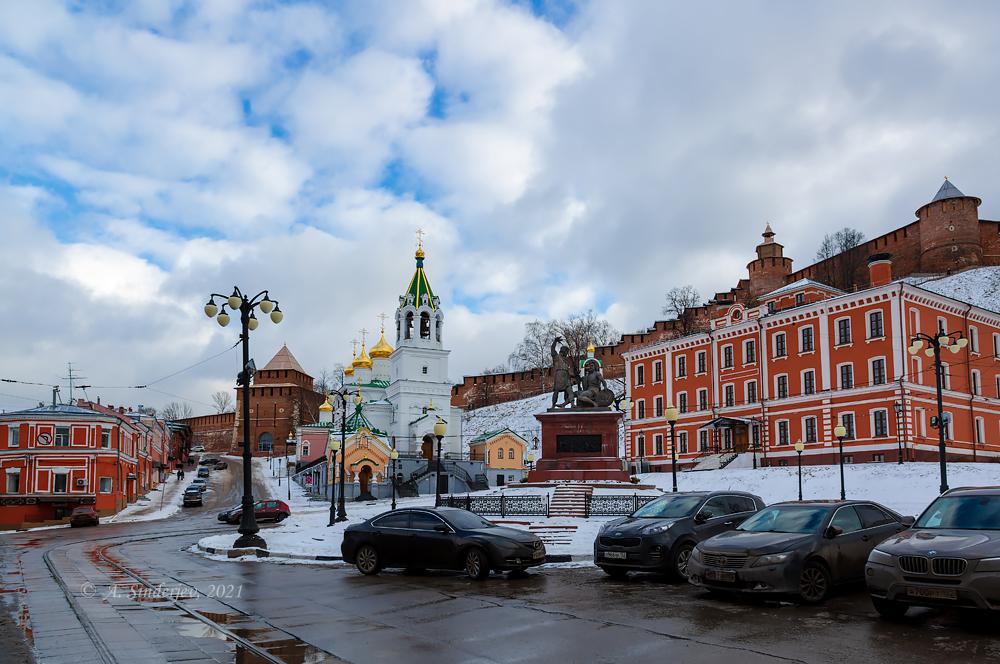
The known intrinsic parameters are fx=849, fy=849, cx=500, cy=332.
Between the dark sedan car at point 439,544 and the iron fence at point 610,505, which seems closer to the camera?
the dark sedan car at point 439,544

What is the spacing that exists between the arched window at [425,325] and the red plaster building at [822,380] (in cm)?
2228

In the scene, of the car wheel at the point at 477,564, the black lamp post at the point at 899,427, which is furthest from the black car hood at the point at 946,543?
the black lamp post at the point at 899,427

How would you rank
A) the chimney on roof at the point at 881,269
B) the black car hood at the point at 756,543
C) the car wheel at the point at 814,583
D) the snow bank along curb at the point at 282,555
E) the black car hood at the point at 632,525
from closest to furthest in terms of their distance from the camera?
the car wheel at the point at 814,583 → the black car hood at the point at 756,543 → the black car hood at the point at 632,525 → the snow bank along curb at the point at 282,555 → the chimney on roof at the point at 881,269

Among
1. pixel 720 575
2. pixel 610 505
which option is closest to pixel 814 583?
pixel 720 575

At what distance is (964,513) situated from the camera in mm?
10414

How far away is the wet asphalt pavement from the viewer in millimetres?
8562

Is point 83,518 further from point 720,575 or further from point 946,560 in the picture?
point 946,560

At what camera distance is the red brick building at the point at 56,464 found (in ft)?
164

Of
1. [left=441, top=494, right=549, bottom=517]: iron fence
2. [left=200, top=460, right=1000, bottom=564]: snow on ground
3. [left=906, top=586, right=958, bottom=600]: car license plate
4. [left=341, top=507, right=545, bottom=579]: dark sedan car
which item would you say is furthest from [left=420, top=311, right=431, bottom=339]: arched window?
[left=906, top=586, right=958, bottom=600]: car license plate

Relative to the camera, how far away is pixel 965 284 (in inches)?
3172

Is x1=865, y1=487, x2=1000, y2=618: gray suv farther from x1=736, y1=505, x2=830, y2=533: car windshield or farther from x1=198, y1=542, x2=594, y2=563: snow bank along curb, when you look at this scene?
x1=198, y1=542, x2=594, y2=563: snow bank along curb

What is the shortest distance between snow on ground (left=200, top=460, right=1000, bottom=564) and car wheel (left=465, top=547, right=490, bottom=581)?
4.45 metres

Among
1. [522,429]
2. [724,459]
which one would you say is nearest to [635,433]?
[724,459]

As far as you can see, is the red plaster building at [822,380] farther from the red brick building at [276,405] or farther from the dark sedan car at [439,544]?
the red brick building at [276,405]
